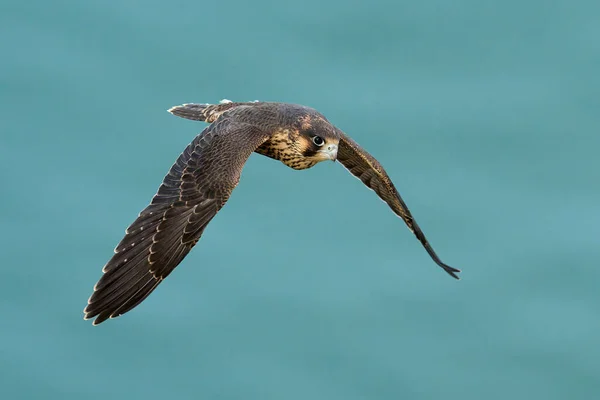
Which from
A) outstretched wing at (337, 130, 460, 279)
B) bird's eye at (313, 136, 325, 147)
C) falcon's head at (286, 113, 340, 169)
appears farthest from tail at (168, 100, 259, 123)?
outstretched wing at (337, 130, 460, 279)

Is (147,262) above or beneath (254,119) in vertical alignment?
beneath

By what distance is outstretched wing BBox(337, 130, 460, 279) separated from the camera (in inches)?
533

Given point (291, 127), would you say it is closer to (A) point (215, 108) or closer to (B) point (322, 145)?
(B) point (322, 145)

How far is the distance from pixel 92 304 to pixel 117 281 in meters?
0.29

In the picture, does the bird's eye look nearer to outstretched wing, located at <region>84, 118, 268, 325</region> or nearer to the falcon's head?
the falcon's head

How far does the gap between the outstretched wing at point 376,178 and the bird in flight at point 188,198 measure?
2.31 ft

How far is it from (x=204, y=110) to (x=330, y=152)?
63.1 inches

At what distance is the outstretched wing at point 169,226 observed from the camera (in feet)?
39.0

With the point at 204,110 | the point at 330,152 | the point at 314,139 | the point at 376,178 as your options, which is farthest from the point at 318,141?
the point at 204,110

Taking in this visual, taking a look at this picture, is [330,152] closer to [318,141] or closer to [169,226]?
[318,141]

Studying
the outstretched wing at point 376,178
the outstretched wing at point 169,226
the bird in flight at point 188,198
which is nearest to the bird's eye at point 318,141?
the bird in flight at point 188,198

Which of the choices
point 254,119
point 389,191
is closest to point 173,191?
point 254,119

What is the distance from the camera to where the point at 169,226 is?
39.5 feet

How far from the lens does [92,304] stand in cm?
1177
